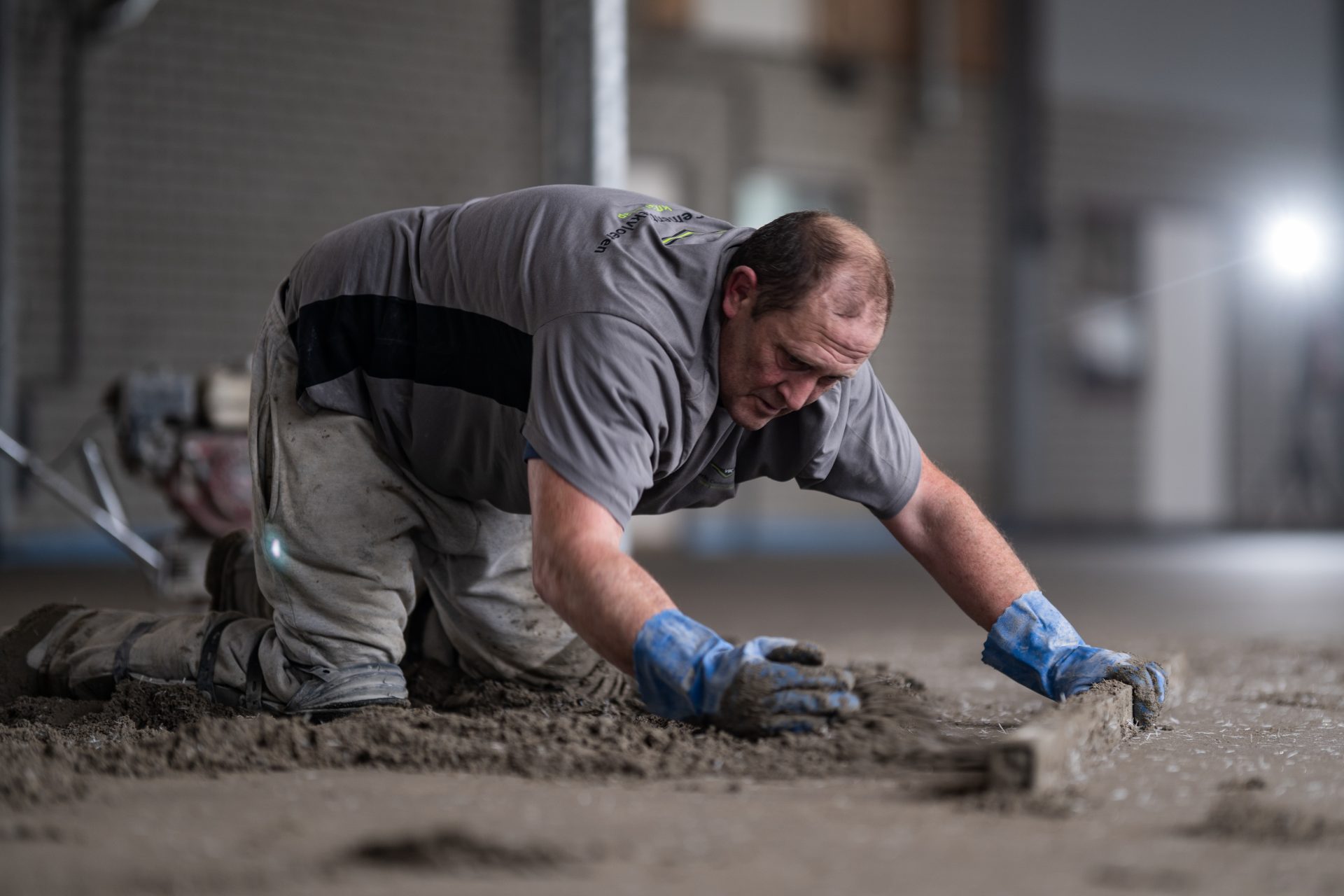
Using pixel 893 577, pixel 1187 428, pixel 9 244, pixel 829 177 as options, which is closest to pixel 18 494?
pixel 9 244

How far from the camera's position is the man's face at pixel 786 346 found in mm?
2184

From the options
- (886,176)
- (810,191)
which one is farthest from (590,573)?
(886,176)

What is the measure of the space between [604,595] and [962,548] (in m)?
0.94

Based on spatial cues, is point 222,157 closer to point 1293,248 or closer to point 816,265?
point 816,265

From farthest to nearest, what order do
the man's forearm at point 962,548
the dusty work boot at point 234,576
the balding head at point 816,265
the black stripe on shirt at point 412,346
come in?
the dusty work boot at point 234,576, the man's forearm at point 962,548, the black stripe on shirt at point 412,346, the balding head at point 816,265

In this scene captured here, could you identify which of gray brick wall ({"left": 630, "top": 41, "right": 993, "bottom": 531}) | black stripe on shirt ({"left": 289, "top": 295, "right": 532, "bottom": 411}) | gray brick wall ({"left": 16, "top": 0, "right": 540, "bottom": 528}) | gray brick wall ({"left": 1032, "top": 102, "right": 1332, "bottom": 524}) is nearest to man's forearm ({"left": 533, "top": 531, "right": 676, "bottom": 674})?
black stripe on shirt ({"left": 289, "top": 295, "right": 532, "bottom": 411})

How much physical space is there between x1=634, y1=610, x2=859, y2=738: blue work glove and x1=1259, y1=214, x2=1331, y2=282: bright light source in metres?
12.5

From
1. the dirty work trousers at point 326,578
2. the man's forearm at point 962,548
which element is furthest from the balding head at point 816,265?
the dirty work trousers at point 326,578

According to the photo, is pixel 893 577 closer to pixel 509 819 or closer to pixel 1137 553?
pixel 1137 553

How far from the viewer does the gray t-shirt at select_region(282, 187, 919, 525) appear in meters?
2.07

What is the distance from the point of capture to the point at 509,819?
176 centimetres

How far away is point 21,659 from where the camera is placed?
113 inches

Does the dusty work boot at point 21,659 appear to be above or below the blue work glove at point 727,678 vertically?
below

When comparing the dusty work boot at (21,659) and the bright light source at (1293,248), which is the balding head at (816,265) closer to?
the dusty work boot at (21,659)
